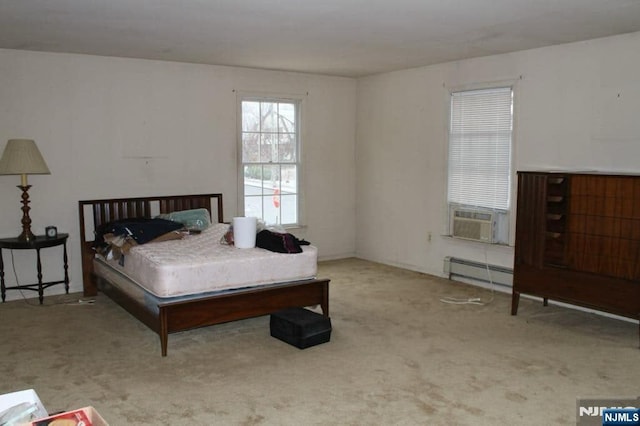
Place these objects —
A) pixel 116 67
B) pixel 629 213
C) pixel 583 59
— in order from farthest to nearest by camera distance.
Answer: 1. pixel 116 67
2. pixel 583 59
3. pixel 629 213

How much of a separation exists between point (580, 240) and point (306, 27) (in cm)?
279

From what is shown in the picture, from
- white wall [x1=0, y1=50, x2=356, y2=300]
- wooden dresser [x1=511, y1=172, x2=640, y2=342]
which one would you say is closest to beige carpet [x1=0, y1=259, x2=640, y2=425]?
wooden dresser [x1=511, y1=172, x2=640, y2=342]

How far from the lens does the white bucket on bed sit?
4.78 m

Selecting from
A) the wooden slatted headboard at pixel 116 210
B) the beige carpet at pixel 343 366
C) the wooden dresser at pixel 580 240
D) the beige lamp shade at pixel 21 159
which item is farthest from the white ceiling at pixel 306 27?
the beige carpet at pixel 343 366

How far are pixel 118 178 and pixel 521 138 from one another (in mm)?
4190

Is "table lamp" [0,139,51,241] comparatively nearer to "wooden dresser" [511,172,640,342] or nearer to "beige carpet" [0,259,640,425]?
"beige carpet" [0,259,640,425]

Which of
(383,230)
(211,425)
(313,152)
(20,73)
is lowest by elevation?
(211,425)

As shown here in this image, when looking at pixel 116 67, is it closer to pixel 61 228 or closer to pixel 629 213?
pixel 61 228

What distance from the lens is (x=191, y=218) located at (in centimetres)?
584

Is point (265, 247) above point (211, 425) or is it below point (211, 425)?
above

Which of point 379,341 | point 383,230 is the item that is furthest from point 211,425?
point 383,230

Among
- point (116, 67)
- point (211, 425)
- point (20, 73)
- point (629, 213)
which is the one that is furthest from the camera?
point (116, 67)

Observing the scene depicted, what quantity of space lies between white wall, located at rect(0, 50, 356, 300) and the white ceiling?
12.2 inches

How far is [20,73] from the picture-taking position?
5.48 m
